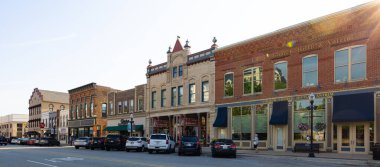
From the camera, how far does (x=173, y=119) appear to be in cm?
4900

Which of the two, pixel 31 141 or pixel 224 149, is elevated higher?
pixel 224 149

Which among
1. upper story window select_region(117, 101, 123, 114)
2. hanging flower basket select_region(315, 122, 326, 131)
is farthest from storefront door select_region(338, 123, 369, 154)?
upper story window select_region(117, 101, 123, 114)

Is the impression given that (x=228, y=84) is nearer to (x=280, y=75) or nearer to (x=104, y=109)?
(x=280, y=75)

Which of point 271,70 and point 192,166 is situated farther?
point 271,70

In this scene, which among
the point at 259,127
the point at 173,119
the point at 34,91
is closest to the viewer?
the point at 259,127

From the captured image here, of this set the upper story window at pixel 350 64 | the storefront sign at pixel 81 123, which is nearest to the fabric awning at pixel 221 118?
the upper story window at pixel 350 64

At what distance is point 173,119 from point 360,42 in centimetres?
2506

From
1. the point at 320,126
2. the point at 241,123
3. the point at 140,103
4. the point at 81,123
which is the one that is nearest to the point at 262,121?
the point at 241,123

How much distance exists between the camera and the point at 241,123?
39062 mm

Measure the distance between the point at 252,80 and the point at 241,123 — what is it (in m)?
4.14

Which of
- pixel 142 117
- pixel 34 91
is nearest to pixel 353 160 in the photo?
pixel 142 117

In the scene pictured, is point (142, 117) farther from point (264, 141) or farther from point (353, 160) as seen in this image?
point (353, 160)

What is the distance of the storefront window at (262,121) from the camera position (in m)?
36.3

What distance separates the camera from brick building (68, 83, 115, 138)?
6712cm
